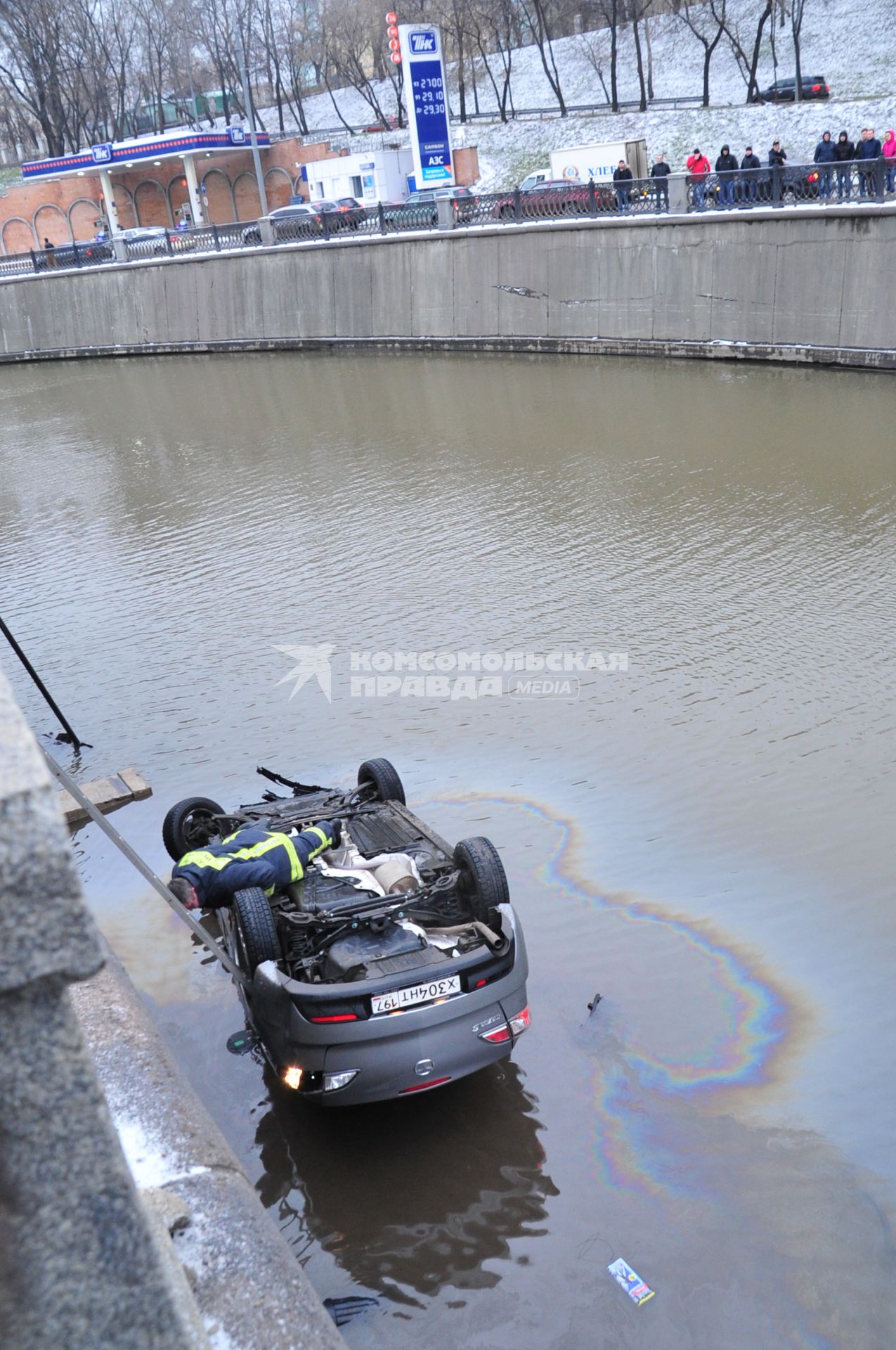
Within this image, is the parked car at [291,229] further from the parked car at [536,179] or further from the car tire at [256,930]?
the car tire at [256,930]

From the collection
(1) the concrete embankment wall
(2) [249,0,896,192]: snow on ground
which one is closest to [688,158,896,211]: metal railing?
(1) the concrete embankment wall

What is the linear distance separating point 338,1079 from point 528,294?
23.7 meters

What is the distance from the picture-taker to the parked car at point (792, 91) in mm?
46812

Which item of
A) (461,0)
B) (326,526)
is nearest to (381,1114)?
(326,526)

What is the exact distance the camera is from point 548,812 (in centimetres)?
822

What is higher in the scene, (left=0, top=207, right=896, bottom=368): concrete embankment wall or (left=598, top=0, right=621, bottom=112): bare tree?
(left=598, top=0, right=621, bottom=112): bare tree

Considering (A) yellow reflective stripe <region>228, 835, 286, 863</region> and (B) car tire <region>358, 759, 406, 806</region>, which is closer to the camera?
(A) yellow reflective stripe <region>228, 835, 286, 863</region>

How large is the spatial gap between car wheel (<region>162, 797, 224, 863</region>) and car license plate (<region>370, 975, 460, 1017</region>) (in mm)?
2637

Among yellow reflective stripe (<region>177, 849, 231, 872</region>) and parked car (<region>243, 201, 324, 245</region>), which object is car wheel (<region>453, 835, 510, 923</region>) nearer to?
yellow reflective stripe (<region>177, 849, 231, 872</region>)

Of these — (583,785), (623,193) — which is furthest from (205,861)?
(623,193)

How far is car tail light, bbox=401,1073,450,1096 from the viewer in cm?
500

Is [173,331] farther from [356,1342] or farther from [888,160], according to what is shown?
[356,1342]

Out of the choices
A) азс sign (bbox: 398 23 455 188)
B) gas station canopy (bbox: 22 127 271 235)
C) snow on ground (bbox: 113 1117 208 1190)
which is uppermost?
gas station canopy (bbox: 22 127 271 235)

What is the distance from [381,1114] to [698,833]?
3.17m
